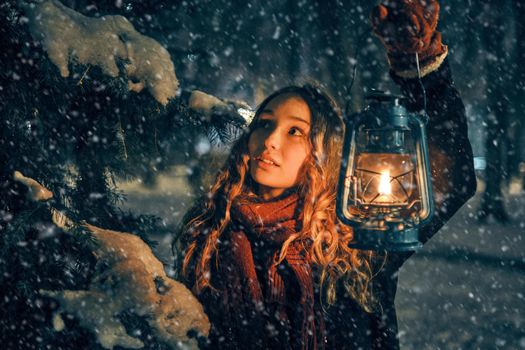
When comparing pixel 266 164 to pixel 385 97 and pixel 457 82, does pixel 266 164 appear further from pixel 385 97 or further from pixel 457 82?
pixel 457 82

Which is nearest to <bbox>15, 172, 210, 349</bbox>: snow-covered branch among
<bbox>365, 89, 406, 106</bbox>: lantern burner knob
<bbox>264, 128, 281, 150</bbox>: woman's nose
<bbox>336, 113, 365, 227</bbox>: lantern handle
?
<bbox>336, 113, 365, 227</bbox>: lantern handle

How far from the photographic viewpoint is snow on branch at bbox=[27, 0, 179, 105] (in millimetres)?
1686

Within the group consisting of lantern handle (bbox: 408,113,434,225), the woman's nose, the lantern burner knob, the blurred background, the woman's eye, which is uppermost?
the lantern burner knob

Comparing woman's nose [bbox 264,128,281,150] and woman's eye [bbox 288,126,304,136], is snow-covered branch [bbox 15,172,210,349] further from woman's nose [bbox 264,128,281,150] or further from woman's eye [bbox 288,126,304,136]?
woman's eye [bbox 288,126,304,136]

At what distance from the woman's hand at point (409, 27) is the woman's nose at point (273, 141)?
29.0 inches

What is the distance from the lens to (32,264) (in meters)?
1.79

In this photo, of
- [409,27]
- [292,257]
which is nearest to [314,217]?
[292,257]

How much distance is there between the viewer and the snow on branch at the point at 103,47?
1.69 meters

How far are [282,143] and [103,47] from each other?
1011 millimetres

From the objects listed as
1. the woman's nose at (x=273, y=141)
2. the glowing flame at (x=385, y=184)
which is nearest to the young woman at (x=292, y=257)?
the woman's nose at (x=273, y=141)

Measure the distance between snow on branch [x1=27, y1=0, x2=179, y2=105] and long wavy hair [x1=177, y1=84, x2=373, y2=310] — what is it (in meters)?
→ 0.75

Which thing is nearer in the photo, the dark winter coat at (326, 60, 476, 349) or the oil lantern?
the oil lantern

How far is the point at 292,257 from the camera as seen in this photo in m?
2.50

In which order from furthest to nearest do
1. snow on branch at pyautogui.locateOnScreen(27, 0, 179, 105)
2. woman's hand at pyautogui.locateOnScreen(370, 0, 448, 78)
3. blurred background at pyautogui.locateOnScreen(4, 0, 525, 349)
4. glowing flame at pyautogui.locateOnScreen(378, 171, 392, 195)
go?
blurred background at pyautogui.locateOnScreen(4, 0, 525, 349) → glowing flame at pyautogui.locateOnScreen(378, 171, 392, 195) → woman's hand at pyautogui.locateOnScreen(370, 0, 448, 78) → snow on branch at pyautogui.locateOnScreen(27, 0, 179, 105)
